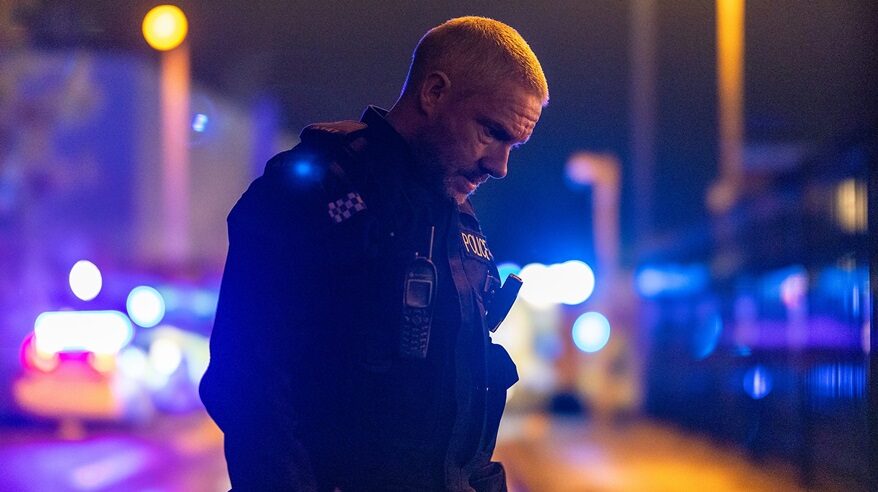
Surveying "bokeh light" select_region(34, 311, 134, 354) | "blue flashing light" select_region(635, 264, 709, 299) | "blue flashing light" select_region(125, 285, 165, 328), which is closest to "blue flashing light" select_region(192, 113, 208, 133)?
"bokeh light" select_region(34, 311, 134, 354)

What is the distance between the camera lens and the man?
1.73m

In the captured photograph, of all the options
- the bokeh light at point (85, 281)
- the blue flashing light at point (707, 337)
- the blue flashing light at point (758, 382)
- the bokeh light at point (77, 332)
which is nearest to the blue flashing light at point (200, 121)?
the blue flashing light at point (758, 382)

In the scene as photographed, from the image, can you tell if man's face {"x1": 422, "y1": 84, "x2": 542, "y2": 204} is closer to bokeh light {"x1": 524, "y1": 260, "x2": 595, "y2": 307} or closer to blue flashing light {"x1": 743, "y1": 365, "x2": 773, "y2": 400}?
blue flashing light {"x1": 743, "y1": 365, "x2": 773, "y2": 400}

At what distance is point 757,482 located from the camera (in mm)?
8852

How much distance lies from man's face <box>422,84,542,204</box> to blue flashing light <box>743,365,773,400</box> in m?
8.52

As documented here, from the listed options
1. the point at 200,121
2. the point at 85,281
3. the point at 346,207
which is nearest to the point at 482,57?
the point at 346,207

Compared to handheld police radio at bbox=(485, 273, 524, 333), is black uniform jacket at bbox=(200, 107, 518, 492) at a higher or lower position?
lower

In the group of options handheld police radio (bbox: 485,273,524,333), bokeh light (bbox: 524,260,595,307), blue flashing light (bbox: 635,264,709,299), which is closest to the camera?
handheld police radio (bbox: 485,273,524,333)

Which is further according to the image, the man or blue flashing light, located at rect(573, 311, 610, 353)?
blue flashing light, located at rect(573, 311, 610, 353)

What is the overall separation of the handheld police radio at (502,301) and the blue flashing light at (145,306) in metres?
11.6

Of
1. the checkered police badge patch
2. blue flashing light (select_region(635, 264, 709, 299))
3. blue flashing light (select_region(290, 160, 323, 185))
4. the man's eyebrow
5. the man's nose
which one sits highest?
blue flashing light (select_region(635, 264, 709, 299))

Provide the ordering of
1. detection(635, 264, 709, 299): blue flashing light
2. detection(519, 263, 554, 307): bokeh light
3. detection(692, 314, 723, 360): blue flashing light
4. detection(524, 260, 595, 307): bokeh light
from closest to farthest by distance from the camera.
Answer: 1. detection(692, 314, 723, 360): blue flashing light
2. detection(635, 264, 709, 299): blue flashing light
3. detection(519, 263, 554, 307): bokeh light
4. detection(524, 260, 595, 307): bokeh light

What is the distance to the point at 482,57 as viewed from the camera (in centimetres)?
192

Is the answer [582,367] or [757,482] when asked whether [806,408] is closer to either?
[757,482]
